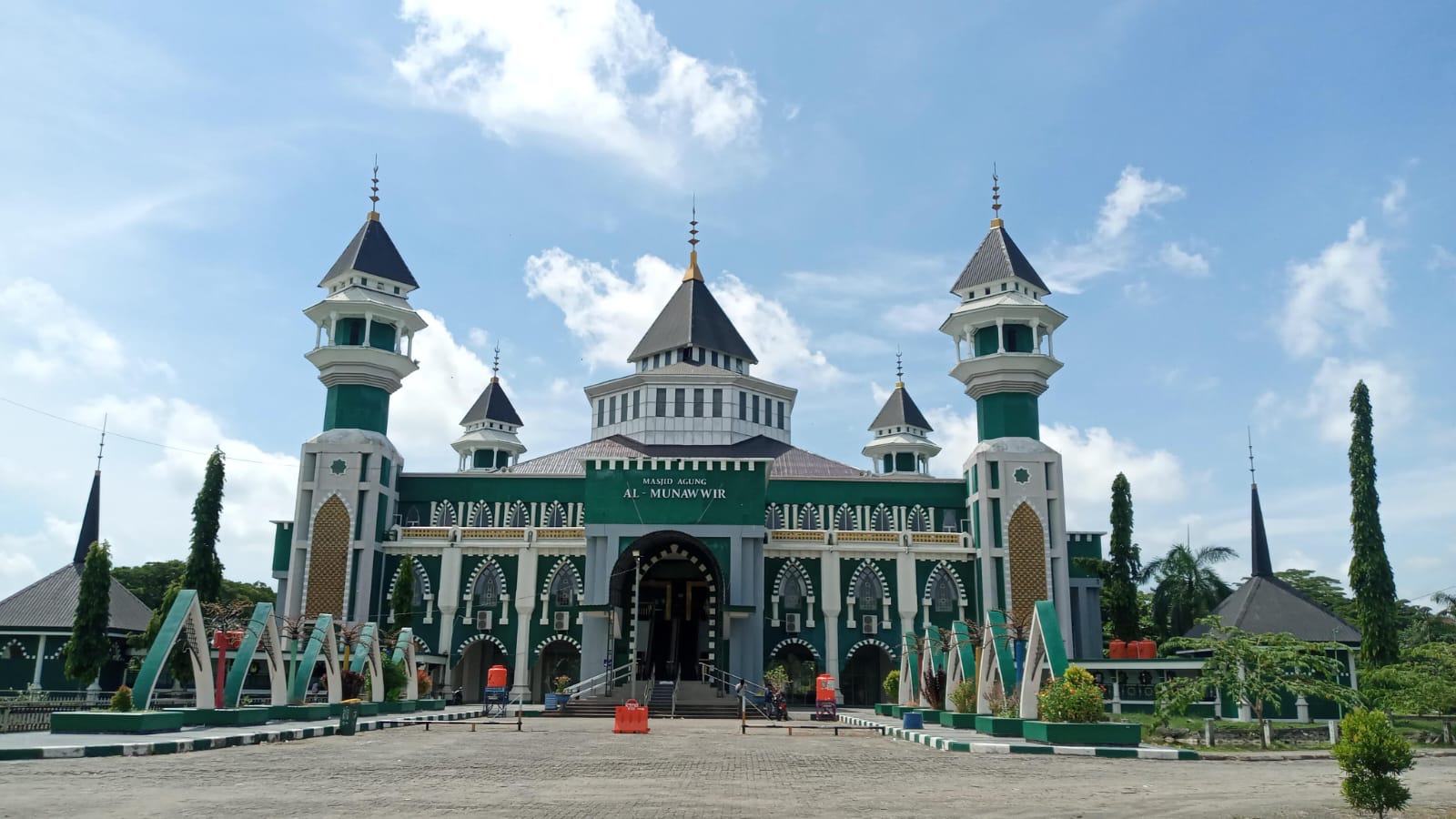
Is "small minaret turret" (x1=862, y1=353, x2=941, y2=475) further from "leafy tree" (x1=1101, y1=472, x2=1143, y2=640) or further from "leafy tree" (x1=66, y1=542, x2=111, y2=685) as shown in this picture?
"leafy tree" (x1=66, y1=542, x2=111, y2=685)

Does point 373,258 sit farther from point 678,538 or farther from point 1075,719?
point 1075,719

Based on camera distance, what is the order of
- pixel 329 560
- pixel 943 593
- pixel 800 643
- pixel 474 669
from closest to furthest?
pixel 329 560 < pixel 800 643 < pixel 943 593 < pixel 474 669

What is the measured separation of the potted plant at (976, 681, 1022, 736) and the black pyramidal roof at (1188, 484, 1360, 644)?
17845 mm

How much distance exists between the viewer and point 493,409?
59.1 metres

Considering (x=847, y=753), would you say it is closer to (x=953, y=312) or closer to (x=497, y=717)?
(x=497, y=717)

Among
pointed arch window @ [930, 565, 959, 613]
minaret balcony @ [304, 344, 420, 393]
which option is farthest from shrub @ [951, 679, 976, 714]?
minaret balcony @ [304, 344, 420, 393]

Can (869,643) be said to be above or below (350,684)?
above

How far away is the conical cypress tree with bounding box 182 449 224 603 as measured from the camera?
4091 centimetres

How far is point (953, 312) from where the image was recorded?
149 ft

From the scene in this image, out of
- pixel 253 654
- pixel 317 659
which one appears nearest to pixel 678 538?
pixel 317 659

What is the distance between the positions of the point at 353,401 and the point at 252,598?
26832mm

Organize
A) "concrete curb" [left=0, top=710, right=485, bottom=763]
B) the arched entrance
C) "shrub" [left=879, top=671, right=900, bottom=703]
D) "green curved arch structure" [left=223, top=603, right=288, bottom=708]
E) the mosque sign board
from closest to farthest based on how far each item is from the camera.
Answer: "concrete curb" [left=0, top=710, right=485, bottom=763] < "green curved arch structure" [left=223, top=603, right=288, bottom=708] < "shrub" [left=879, top=671, right=900, bottom=703] < the arched entrance < the mosque sign board

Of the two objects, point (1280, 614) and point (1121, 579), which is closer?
point (1280, 614)

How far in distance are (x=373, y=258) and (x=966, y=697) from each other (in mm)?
31057
